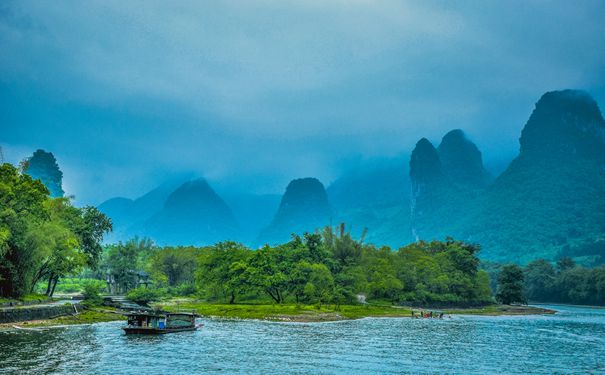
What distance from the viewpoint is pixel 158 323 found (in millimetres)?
62562

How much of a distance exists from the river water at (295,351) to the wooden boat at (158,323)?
5.77ft

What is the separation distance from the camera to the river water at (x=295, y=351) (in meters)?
39.6

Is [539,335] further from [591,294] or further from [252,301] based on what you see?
[591,294]

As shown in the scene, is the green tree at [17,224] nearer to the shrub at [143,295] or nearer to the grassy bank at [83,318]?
the grassy bank at [83,318]

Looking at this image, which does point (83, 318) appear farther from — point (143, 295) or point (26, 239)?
point (143, 295)

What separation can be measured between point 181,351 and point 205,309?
4400 cm

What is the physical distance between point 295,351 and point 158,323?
71.5 feet

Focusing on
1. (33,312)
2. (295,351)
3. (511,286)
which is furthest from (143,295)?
(511,286)

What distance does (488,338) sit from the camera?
64438 millimetres

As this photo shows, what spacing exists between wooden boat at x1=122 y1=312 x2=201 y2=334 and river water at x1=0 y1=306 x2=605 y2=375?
69.3 inches

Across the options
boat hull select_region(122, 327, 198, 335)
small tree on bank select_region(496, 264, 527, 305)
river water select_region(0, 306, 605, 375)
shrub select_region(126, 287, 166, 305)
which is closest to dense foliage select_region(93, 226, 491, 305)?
shrub select_region(126, 287, 166, 305)

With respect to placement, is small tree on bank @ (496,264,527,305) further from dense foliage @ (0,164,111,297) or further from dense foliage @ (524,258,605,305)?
dense foliage @ (0,164,111,297)

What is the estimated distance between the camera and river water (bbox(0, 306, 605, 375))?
3962 cm

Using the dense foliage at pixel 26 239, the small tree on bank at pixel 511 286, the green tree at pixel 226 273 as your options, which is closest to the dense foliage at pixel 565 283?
the small tree on bank at pixel 511 286
